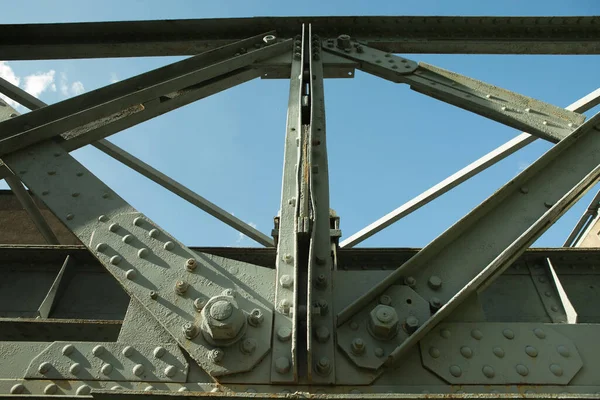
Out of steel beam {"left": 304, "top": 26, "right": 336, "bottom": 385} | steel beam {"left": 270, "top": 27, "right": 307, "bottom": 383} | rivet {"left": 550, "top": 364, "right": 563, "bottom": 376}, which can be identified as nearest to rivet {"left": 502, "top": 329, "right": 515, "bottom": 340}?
rivet {"left": 550, "top": 364, "right": 563, "bottom": 376}

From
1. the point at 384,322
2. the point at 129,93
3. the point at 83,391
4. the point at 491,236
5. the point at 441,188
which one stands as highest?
the point at 441,188

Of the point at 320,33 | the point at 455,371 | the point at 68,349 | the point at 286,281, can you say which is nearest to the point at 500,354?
the point at 455,371

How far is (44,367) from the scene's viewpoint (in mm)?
2330

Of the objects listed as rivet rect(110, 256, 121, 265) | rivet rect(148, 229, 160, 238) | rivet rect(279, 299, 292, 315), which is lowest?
rivet rect(279, 299, 292, 315)

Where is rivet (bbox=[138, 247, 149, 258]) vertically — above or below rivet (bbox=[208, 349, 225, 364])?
above

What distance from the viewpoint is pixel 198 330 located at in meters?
2.32

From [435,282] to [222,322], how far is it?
1251 millimetres

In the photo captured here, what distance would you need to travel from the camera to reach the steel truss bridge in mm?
2242

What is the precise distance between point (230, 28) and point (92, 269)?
3.07 meters

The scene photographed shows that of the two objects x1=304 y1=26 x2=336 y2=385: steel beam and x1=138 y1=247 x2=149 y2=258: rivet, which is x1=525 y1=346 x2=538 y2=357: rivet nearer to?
x1=304 y1=26 x2=336 y2=385: steel beam

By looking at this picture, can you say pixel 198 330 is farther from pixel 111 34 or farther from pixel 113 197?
pixel 111 34

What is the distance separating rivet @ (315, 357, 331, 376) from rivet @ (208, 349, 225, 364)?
490 mm

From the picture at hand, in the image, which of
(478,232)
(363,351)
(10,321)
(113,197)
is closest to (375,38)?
(478,232)

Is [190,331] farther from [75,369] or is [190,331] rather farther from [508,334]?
[508,334]
